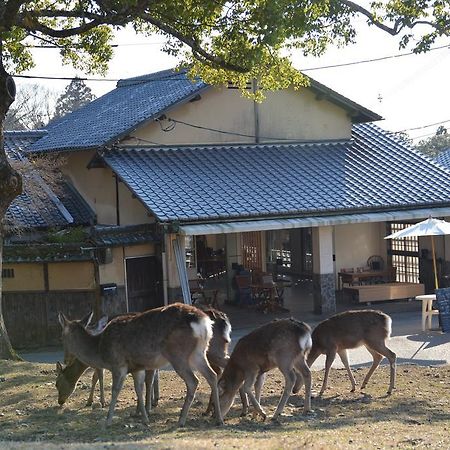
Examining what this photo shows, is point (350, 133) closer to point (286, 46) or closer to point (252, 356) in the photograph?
point (286, 46)

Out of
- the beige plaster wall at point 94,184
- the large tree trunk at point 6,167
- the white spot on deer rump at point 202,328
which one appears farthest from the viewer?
the beige plaster wall at point 94,184

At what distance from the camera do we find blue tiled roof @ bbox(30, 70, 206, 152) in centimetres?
2216

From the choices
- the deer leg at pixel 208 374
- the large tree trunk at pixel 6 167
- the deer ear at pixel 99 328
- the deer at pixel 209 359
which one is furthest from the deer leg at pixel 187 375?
the large tree trunk at pixel 6 167

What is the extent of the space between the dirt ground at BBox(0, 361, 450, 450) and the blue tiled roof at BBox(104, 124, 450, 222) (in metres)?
6.73

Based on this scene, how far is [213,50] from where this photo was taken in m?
16.0

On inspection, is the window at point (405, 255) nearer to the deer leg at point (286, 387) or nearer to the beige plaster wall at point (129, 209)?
the beige plaster wall at point (129, 209)

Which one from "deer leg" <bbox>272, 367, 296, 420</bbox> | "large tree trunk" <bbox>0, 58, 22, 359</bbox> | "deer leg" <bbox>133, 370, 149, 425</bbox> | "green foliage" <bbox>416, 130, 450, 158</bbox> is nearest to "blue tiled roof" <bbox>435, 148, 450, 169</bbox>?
"large tree trunk" <bbox>0, 58, 22, 359</bbox>

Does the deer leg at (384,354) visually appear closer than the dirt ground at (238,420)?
No

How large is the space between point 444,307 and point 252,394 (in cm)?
907

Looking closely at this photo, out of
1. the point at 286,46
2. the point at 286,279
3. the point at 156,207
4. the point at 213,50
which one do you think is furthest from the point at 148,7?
the point at 286,279

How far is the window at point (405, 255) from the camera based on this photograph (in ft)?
83.4

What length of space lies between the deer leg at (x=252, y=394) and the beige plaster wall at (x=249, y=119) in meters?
12.4

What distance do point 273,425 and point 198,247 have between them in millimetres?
15841

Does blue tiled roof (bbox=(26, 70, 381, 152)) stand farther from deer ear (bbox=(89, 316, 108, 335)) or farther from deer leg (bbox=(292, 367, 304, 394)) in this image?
deer leg (bbox=(292, 367, 304, 394))
